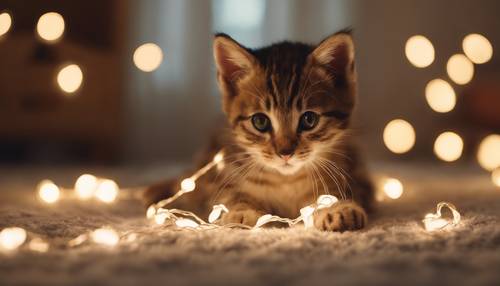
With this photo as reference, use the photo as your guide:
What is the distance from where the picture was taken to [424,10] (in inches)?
127

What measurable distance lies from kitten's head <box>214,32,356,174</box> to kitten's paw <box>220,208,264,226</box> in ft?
0.41

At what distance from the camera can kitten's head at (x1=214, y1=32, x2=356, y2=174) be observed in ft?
4.01

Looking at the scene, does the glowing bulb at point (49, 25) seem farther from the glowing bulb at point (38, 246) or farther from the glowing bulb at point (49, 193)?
the glowing bulb at point (38, 246)

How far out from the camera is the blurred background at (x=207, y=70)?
2828 mm

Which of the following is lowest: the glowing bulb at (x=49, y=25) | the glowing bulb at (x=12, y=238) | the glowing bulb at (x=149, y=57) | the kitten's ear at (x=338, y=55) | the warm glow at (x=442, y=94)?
the glowing bulb at (x=12, y=238)

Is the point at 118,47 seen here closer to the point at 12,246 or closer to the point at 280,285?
the point at 12,246

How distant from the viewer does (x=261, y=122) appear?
50.7 inches

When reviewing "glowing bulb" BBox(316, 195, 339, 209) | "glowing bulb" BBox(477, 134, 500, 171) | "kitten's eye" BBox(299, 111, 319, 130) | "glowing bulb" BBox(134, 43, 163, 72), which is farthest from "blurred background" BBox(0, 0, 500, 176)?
"glowing bulb" BBox(316, 195, 339, 209)

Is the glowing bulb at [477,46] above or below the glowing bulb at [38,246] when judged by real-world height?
above

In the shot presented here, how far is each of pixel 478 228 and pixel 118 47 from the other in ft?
7.55

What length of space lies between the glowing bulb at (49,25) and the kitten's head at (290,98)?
569mm

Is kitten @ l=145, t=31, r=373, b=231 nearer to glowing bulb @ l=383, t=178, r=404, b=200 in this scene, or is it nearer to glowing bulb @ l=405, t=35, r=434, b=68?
glowing bulb @ l=383, t=178, r=404, b=200

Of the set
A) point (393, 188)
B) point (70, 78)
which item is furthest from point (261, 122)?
point (70, 78)

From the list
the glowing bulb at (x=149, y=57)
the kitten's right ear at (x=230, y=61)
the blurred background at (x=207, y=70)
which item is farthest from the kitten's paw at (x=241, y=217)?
the blurred background at (x=207, y=70)
